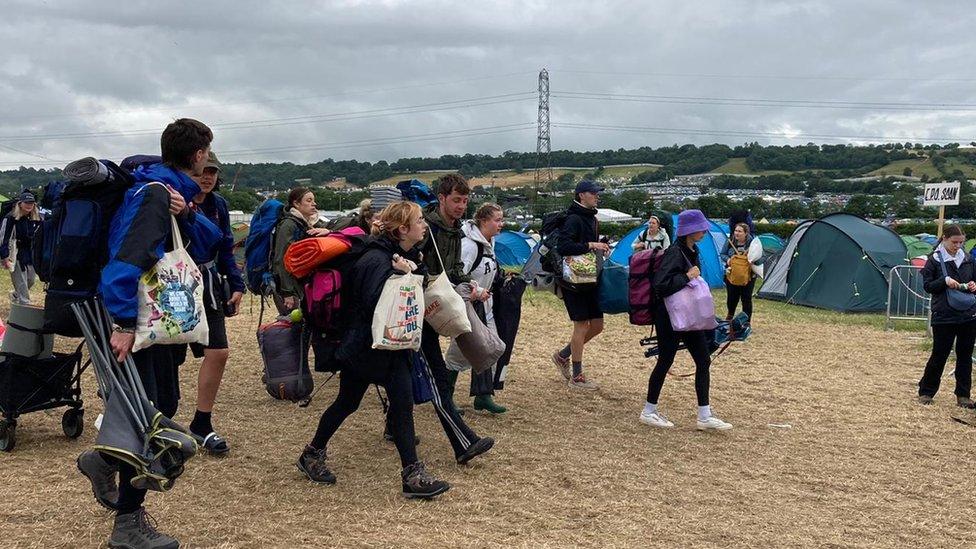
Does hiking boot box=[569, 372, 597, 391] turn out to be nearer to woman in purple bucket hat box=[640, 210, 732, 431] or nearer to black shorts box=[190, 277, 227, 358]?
woman in purple bucket hat box=[640, 210, 732, 431]

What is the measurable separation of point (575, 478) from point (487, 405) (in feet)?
5.48

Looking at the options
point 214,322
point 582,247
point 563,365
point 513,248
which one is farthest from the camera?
point 513,248

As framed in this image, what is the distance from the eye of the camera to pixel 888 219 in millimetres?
50656

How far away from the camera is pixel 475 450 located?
534cm

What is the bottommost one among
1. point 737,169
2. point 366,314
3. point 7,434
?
point 7,434

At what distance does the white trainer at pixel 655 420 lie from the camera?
6672mm

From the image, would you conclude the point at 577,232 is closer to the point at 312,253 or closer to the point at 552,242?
the point at 552,242

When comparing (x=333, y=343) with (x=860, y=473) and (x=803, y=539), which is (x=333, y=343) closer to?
(x=803, y=539)

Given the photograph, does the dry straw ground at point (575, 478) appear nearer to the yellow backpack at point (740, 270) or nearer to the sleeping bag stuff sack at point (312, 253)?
the sleeping bag stuff sack at point (312, 253)

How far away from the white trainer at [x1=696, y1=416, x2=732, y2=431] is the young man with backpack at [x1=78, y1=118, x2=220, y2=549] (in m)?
4.11

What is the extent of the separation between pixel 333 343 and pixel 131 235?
1.56 m

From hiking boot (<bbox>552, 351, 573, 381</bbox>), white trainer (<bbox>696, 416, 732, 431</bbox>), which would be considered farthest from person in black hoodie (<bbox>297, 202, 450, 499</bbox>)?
hiking boot (<bbox>552, 351, 573, 381</bbox>)

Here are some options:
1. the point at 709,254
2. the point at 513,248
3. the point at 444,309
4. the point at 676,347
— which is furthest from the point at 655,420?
the point at 513,248

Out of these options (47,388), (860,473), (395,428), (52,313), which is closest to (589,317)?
(860,473)
